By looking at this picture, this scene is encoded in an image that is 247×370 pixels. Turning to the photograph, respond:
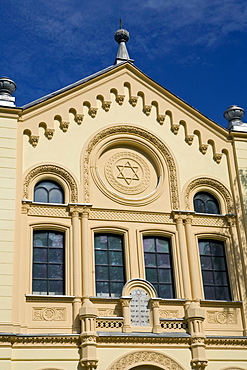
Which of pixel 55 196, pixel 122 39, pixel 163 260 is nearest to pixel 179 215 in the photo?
pixel 163 260

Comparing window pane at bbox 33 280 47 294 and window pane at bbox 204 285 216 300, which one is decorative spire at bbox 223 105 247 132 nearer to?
window pane at bbox 204 285 216 300

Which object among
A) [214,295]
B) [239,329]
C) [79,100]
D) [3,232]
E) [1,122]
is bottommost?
[239,329]

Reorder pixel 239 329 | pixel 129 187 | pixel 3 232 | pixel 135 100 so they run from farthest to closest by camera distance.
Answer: pixel 135 100
pixel 129 187
pixel 239 329
pixel 3 232

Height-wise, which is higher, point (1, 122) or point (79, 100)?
point (79, 100)

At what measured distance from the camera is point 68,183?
20.1 meters

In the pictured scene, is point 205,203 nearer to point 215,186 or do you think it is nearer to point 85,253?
point 215,186

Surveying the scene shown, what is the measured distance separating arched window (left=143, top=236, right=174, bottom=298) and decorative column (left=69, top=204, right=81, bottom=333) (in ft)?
8.06

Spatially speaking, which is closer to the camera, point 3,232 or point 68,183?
point 3,232

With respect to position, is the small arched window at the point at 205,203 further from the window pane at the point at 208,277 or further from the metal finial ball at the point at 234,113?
the metal finial ball at the point at 234,113

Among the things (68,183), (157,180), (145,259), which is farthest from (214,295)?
(68,183)

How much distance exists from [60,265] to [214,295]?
213 inches

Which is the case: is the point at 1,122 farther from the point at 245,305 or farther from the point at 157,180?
the point at 245,305

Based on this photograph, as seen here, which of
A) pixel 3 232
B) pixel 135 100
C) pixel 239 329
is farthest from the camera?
pixel 135 100

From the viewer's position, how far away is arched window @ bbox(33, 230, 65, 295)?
1852 cm
